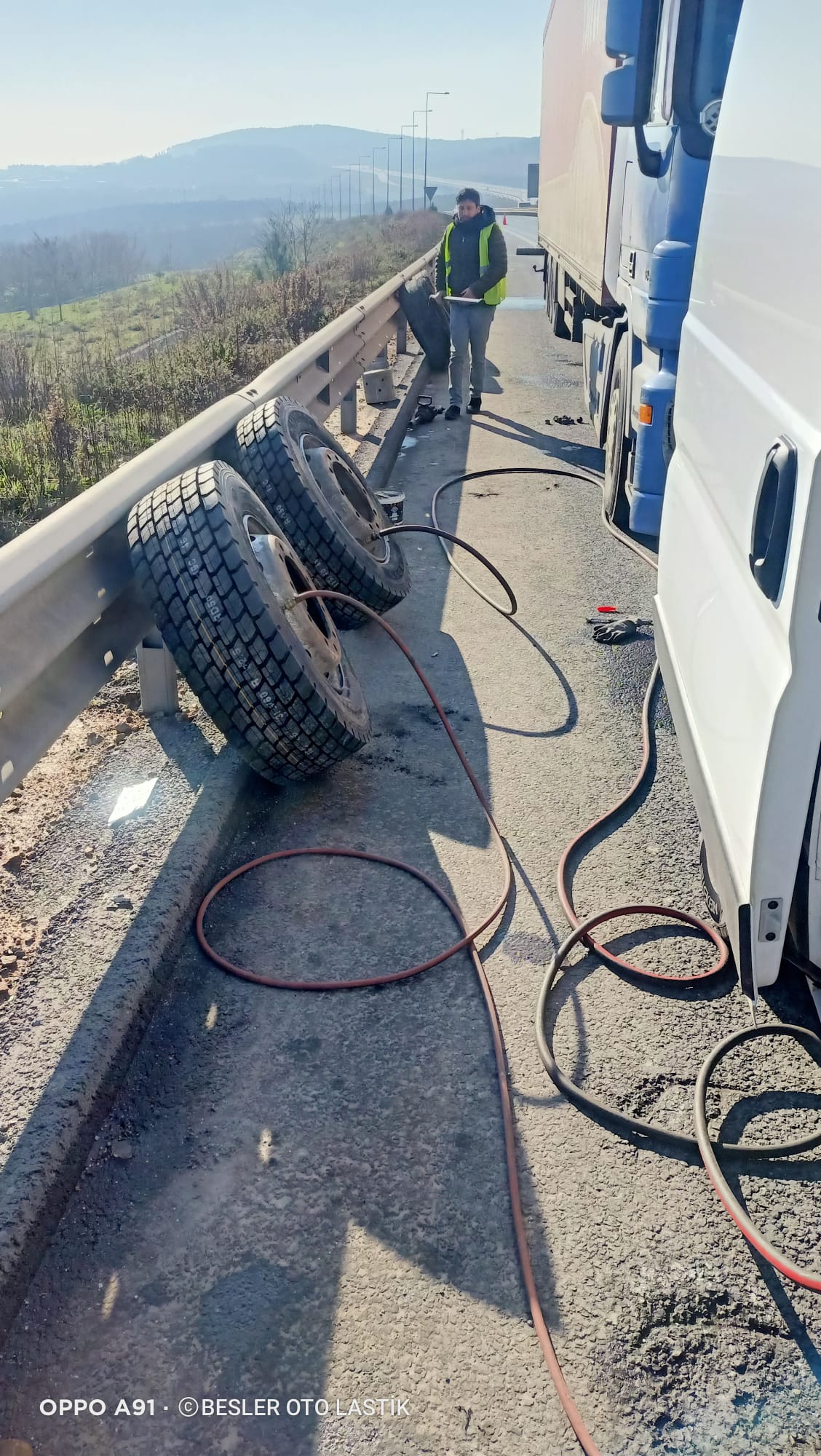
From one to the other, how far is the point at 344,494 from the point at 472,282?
5618 mm

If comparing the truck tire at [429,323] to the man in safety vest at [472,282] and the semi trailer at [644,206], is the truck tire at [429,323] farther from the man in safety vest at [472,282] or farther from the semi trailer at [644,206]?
the semi trailer at [644,206]

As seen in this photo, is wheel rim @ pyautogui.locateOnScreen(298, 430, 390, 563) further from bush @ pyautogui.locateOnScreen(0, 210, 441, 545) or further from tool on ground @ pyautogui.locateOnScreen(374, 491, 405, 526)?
bush @ pyautogui.locateOnScreen(0, 210, 441, 545)

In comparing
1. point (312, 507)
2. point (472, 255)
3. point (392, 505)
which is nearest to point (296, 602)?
point (312, 507)

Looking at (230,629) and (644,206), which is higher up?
(644,206)

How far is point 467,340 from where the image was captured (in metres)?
9.86

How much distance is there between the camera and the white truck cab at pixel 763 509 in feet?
6.63

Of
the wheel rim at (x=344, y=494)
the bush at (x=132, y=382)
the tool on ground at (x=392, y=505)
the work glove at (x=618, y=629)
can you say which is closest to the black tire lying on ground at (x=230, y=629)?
the wheel rim at (x=344, y=494)

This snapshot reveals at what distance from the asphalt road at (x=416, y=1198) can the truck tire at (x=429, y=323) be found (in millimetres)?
9913

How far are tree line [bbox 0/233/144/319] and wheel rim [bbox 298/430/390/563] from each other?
52618 millimetres

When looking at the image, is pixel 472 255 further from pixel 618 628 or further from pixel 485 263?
pixel 618 628

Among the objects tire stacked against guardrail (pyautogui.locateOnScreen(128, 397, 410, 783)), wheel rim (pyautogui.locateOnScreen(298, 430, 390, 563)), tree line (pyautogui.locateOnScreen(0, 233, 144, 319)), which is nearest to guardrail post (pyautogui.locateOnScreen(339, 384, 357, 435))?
wheel rim (pyautogui.locateOnScreen(298, 430, 390, 563))

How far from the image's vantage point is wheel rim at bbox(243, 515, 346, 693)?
3.40 metres

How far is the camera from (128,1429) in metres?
1.71

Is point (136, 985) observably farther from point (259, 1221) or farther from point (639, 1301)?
point (639, 1301)
